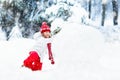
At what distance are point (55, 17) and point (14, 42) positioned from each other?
1794 millimetres

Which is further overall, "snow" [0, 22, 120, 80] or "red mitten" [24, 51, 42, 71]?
"red mitten" [24, 51, 42, 71]

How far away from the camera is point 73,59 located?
954cm

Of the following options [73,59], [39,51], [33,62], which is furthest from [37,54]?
[73,59]

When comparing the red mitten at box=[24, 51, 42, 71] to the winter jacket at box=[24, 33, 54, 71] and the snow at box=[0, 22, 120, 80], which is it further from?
the snow at box=[0, 22, 120, 80]

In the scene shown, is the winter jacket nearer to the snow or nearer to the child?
the child

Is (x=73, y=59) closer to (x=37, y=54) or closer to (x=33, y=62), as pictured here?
(x=37, y=54)

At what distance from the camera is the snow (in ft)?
26.9

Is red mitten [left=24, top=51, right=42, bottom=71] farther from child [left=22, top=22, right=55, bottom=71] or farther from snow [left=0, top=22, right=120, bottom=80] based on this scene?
snow [left=0, top=22, right=120, bottom=80]

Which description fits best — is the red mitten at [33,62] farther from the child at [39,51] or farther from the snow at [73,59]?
the snow at [73,59]

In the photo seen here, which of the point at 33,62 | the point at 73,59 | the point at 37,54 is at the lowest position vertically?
the point at 73,59

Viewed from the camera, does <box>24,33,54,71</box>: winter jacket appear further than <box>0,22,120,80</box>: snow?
Yes

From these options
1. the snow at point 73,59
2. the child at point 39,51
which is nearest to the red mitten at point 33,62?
the child at point 39,51

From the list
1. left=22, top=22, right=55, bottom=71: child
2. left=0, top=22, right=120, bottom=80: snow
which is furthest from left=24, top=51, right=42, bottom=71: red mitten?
left=0, top=22, right=120, bottom=80: snow

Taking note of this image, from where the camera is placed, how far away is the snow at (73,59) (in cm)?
820
